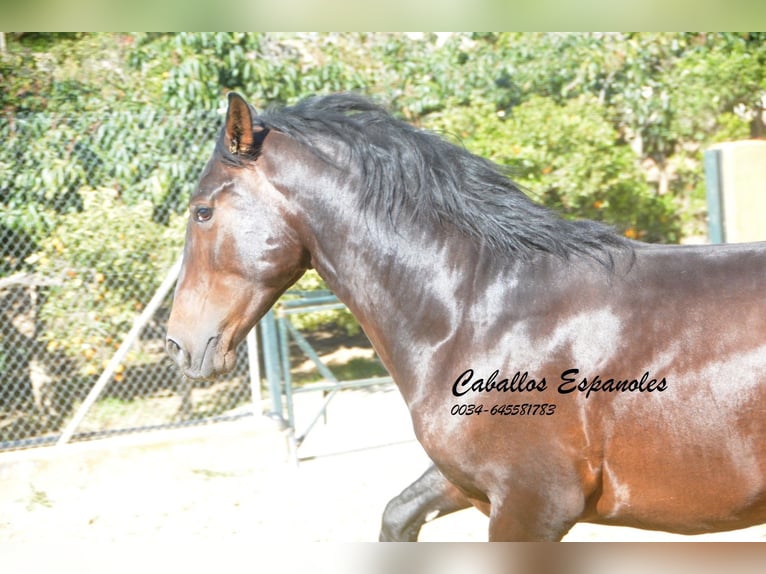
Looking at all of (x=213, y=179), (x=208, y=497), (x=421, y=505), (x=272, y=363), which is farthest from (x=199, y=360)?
(x=272, y=363)

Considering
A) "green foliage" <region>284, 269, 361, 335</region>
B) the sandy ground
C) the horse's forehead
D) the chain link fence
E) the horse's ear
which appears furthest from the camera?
"green foliage" <region>284, 269, 361, 335</region>

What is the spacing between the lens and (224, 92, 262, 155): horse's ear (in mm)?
2494

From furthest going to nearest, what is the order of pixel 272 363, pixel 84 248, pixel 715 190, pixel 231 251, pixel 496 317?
pixel 272 363 → pixel 84 248 → pixel 715 190 → pixel 231 251 → pixel 496 317

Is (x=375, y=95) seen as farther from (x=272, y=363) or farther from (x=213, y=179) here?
(x=213, y=179)

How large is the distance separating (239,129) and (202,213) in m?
0.31

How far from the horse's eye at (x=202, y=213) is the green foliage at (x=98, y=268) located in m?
3.10

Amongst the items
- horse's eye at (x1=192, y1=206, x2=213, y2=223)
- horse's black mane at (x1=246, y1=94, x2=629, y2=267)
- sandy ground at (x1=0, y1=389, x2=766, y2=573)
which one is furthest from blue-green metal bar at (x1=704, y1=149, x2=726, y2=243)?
horse's eye at (x1=192, y1=206, x2=213, y2=223)

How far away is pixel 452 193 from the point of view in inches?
100

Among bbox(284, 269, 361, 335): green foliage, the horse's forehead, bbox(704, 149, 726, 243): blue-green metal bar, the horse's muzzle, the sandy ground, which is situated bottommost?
the sandy ground

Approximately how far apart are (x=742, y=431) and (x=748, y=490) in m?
0.18

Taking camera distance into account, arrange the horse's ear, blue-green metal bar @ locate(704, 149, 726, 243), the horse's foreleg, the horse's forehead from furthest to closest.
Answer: blue-green metal bar @ locate(704, 149, 726, 243), the horse's foreleg, the horse's forehead, the horse's ear

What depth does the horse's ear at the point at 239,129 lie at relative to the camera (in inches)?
98.2

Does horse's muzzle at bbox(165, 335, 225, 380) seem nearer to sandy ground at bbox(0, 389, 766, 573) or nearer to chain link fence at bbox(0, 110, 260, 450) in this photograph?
sandy ground at bbox(0, 389, 766, 573)

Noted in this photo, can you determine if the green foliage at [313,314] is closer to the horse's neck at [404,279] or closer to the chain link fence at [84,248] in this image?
the chain link fence at [84,248]
